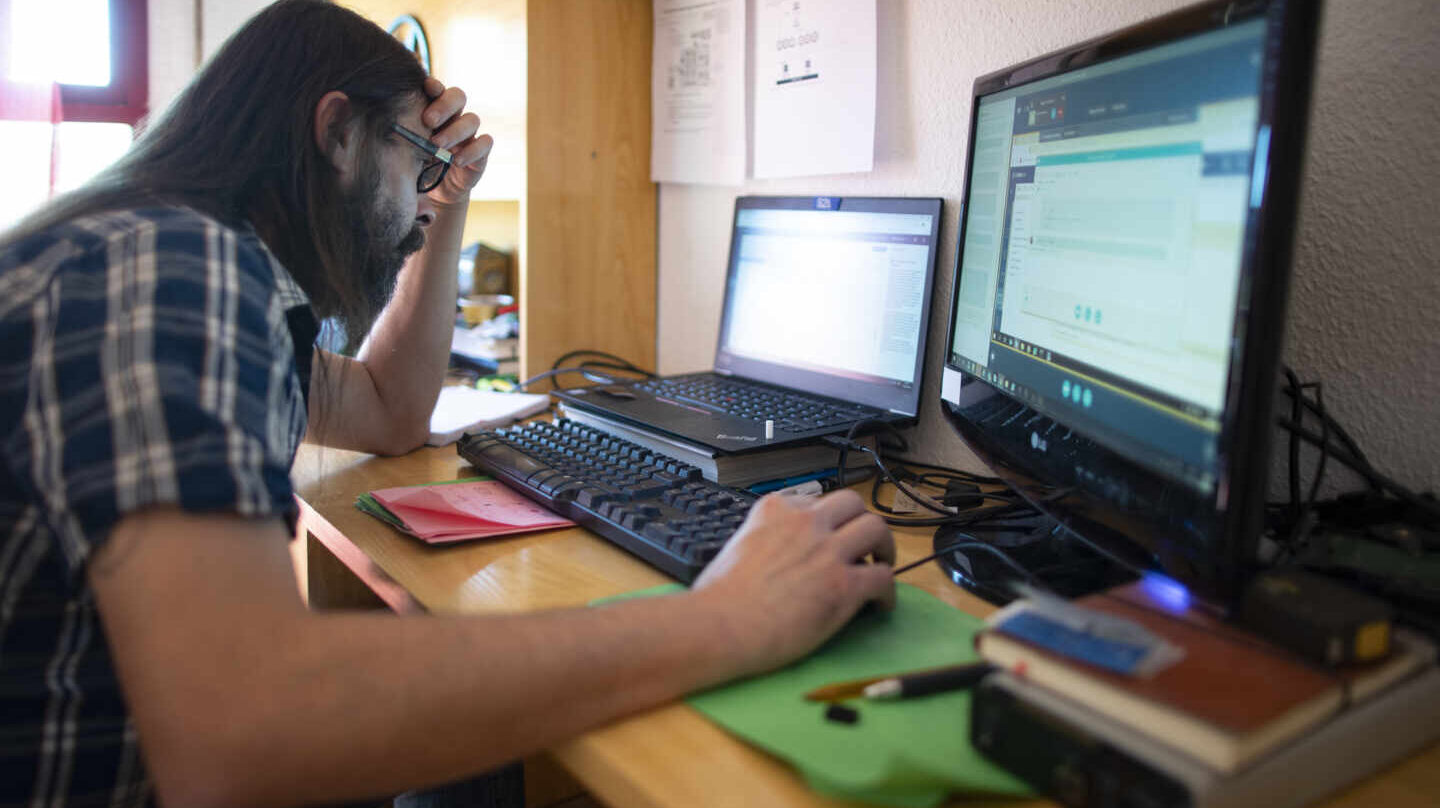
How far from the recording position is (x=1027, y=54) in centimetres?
101

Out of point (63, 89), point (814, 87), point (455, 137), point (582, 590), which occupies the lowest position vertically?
point (582, 590)

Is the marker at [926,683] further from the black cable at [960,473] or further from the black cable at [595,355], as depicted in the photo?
the black cable at [595,355]

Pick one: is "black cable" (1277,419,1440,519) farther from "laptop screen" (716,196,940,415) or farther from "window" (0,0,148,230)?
"window" (0,0,148,230)

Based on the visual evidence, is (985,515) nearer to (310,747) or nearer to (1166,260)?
(1166,260)

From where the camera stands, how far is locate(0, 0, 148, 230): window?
87.2 inches

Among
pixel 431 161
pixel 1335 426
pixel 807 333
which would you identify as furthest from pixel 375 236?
pixel 1335 426

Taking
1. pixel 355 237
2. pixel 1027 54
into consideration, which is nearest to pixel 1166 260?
pixel 1027 54

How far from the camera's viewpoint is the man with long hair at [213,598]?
485mm

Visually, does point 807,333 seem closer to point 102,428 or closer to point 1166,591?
point 1166,591

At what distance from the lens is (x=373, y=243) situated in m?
0.94

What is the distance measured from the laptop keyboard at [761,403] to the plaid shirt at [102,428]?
1.84ft

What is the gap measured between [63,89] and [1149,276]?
283cm

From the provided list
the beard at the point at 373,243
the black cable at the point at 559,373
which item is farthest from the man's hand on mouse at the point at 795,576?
the black cable at the point at 559,373

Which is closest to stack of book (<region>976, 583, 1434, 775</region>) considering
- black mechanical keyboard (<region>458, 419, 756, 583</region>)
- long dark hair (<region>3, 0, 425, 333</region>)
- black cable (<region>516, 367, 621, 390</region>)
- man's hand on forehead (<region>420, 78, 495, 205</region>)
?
black mechanical keyboard (<region>458, 419, 756, 583</region>)
